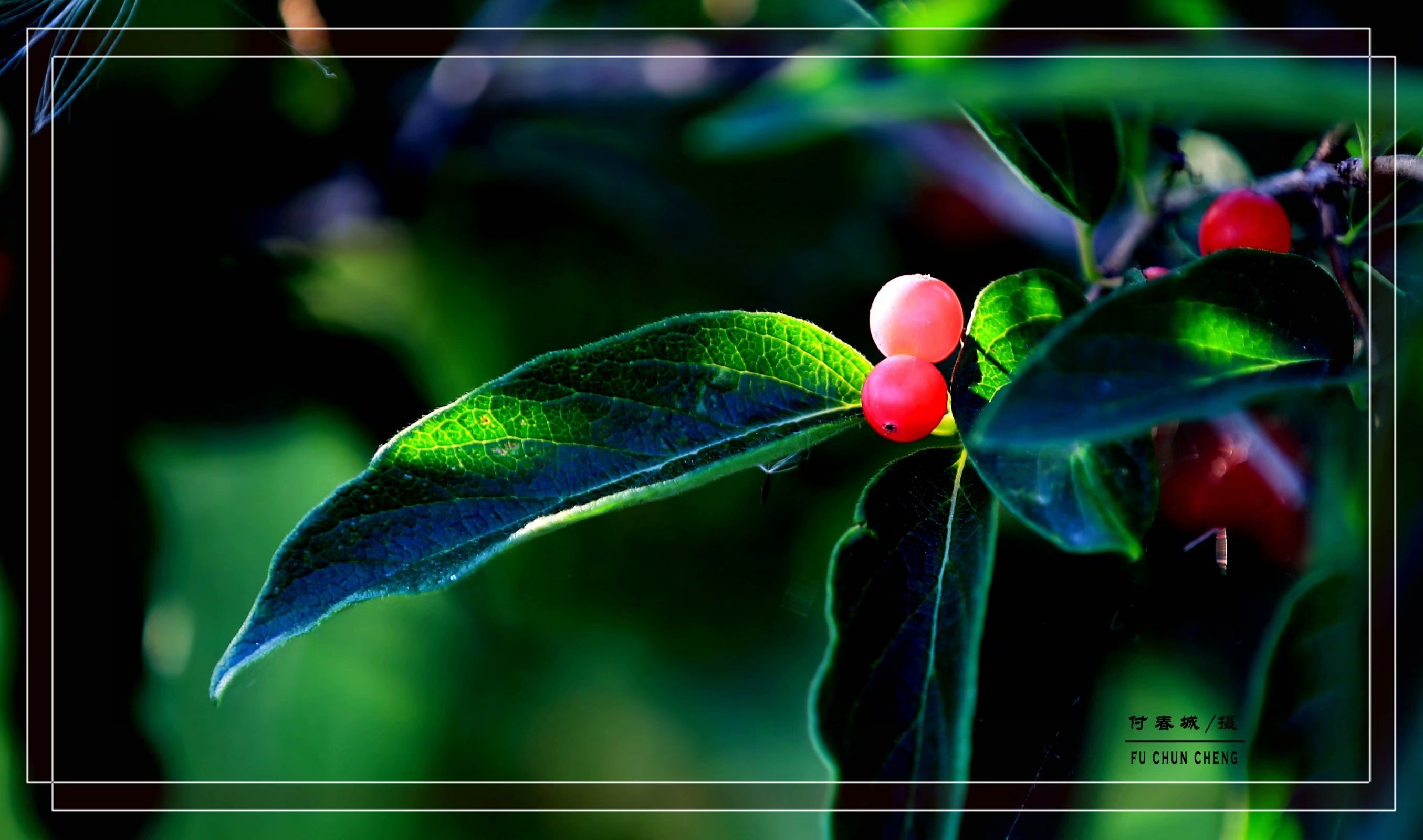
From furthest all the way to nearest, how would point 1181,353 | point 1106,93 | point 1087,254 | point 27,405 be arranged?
point 27,405 → point 1087,254 → point 1181,353 → point 1106,93

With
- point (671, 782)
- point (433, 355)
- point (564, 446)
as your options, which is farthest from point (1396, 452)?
point (433, 355)

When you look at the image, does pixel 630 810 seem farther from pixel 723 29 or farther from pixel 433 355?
pixel 723 29

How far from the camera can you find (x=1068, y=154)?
0.54m

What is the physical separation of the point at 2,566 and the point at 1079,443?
3.36 feet

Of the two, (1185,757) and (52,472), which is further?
(52,472)

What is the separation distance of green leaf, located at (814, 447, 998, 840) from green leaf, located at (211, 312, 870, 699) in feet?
0.22

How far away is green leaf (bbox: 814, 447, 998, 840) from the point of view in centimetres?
40

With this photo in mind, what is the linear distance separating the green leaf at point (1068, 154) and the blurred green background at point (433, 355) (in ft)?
1.09

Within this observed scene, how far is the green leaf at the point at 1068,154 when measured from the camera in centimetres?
52

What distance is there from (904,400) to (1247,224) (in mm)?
272

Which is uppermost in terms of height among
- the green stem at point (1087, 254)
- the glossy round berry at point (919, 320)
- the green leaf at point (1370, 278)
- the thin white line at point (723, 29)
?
the thin white line at point (723, 29)

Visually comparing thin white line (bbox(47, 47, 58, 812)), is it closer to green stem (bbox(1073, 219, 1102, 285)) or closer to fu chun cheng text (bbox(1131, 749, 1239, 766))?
green stem (bbox(1073, 219, 1102, 285))

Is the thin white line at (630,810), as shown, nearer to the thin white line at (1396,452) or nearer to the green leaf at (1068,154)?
the thin white line at (1396,452)

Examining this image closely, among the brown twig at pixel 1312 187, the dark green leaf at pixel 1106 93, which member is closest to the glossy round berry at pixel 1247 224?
the brown twig at pixel 1312 187
